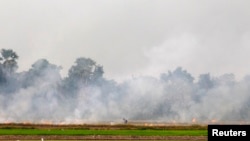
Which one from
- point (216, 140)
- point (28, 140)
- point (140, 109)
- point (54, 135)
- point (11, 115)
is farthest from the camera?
point (140, 109)

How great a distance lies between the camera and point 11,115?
439 feet

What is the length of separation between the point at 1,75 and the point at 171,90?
4523 centimetres

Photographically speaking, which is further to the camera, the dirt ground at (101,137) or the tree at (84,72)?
the tree at (84,72)

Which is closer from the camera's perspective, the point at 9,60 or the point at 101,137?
the point at 101,137

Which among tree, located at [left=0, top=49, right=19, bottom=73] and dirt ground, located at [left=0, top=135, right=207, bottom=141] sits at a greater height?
tree, located at [left=0, top=49, right=19, bottom=73]

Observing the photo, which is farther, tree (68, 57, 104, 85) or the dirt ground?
tree (68, 57, 104, 85)

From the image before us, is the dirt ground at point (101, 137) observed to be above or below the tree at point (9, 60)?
below

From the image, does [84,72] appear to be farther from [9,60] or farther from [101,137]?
[101,137]

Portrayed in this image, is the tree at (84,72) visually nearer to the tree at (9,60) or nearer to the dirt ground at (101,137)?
the tree at (9,60)

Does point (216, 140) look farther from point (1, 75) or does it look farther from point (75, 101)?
point (1, 75)

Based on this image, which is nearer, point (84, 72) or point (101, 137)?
point (101, 137)

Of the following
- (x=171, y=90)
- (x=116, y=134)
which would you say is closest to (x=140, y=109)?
(x=171, y=90)

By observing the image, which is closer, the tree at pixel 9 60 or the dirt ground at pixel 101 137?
the dirt ground at pixel 101 137

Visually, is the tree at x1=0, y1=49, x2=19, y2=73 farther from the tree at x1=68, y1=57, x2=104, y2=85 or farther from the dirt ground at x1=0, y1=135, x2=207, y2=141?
the dirt ground at x1=0, y1=135, x2=207, y2=141
